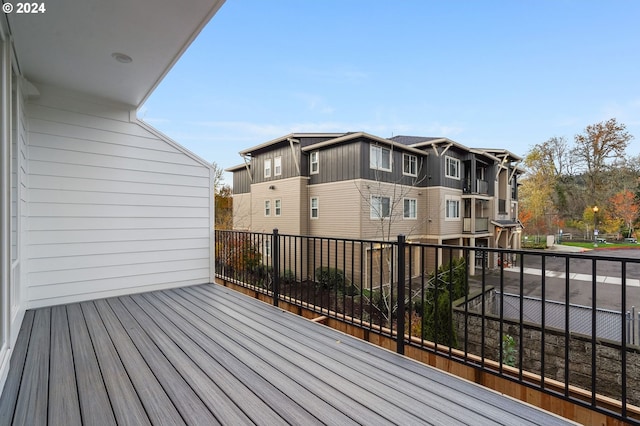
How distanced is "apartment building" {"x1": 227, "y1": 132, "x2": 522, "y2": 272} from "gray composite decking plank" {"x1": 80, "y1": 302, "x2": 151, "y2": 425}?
7.42 meters

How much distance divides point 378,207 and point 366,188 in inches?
35.8

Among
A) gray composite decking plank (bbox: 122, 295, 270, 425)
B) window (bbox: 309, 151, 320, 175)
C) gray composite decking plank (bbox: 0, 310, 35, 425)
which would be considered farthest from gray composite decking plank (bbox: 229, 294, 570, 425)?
window (bbox: 309, 151, 320, 175)

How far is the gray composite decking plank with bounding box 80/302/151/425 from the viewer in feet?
4.28

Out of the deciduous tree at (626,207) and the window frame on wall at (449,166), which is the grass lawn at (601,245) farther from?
the window frame on wall at (449,166)

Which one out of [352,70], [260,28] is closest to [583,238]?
[352,70]

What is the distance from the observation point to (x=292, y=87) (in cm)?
1285

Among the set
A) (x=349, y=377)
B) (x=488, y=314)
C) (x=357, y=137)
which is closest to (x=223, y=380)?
(x=349, y=377)

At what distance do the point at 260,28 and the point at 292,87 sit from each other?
4.66 meters

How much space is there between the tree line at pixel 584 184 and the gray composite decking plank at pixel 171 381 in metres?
18.5

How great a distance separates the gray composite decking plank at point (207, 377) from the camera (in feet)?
4.30

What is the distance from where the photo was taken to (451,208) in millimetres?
12188

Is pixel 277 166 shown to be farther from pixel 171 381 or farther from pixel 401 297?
pixel 171 381

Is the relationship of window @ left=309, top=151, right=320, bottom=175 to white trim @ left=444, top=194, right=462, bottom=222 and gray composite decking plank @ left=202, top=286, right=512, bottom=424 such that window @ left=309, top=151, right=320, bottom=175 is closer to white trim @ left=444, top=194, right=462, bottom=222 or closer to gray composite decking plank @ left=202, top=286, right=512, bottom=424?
white trim @ left=444, top=194, right=462, bottom=222

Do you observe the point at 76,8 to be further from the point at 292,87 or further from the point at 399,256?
the point at 292,87
